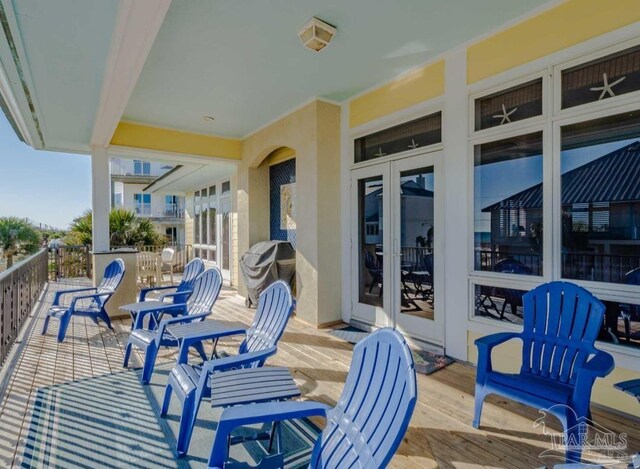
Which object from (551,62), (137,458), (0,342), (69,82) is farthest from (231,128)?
(137,458)

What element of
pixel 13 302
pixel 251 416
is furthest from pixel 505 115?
pixel 13 302

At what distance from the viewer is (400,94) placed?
403 cm

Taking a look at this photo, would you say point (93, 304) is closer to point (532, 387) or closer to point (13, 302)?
point (13, 302)

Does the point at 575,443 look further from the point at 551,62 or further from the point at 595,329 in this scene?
the point at 551,62

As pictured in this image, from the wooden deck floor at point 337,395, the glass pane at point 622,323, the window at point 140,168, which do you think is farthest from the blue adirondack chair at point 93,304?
the window at point 140,168

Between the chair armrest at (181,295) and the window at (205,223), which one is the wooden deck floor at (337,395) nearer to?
the chair armrest at (181,295)

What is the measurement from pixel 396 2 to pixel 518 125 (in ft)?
4.78

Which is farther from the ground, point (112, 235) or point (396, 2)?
point (396, 2)

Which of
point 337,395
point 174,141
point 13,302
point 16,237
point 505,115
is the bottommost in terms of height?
point 337,395

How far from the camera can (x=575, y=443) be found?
1.94 metres

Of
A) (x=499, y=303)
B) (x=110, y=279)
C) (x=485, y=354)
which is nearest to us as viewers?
(x=485, y=354)

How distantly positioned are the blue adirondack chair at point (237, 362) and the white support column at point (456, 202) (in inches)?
71.1

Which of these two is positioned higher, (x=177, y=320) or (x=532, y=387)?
(x=177, y=320)

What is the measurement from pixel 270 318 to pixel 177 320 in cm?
98
